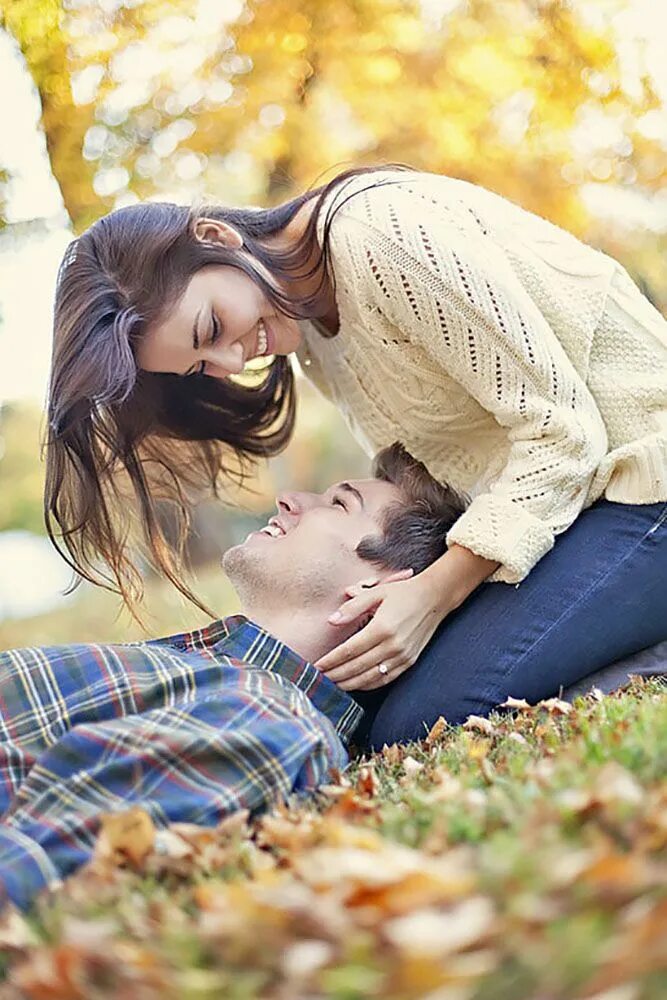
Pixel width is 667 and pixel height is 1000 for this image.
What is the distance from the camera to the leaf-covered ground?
0.86m

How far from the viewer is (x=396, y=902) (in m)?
0.94

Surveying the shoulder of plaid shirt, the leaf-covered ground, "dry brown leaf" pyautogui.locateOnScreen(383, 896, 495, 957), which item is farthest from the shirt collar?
"dry brown leaf" pyautogui.locateOnScreen(383, 896, 495, 957)

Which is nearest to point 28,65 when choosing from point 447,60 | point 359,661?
point 447,60

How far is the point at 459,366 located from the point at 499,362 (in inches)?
3.3

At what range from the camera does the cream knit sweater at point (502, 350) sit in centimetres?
220

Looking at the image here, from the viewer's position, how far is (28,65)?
4.54m

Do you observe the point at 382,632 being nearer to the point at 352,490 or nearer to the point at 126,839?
the point at 352,490

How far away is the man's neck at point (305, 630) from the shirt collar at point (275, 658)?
0.05m

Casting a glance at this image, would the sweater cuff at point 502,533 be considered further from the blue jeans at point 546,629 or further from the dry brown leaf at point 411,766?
the dry brown leaf at point 411,766

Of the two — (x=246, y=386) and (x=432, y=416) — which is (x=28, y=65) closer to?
(x=246, y=386)

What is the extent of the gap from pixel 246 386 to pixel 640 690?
1242mm

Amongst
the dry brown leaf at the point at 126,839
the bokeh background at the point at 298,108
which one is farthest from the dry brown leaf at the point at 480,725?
the bokeh background at the point at 298,108

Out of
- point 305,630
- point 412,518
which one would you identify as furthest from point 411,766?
point 412,518

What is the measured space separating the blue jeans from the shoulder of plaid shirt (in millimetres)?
218
